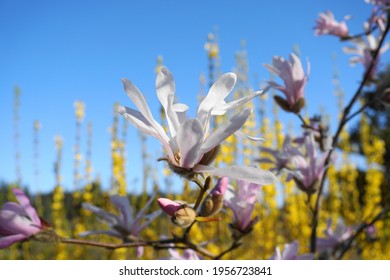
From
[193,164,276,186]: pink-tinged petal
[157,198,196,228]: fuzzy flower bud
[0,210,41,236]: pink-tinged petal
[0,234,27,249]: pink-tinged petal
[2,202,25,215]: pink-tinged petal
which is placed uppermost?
[193,164,276,186]: pink-tinged petal

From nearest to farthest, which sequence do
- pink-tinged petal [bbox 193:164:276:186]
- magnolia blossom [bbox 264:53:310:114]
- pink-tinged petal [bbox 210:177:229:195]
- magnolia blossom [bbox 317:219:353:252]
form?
pink-tinged petal [bbox 193:164:276:186], pink-tinged petal [bbox 210:177:229:195], magnolia blossom [bbox 264:53:310:114], magnolia blossom [bbox 317:219:353:252]

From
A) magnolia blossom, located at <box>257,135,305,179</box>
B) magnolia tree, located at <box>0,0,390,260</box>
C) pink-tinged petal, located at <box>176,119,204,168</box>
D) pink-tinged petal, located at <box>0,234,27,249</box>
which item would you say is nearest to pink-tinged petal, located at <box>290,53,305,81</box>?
magnolia tree, located at <box>0,0,390,260</box>

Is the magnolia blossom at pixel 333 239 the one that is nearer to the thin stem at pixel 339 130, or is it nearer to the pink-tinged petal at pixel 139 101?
the thin stem at pixel 339 130

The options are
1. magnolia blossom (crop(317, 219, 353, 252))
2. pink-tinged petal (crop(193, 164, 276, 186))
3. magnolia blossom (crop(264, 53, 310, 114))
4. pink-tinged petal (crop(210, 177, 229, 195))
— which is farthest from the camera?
magnolia blossom (crop(317, 219, 353, 252))

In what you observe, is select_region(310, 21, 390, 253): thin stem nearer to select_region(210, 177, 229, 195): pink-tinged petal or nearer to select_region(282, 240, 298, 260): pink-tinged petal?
select_region(282, 240, 298, 260): pink-tinged petal

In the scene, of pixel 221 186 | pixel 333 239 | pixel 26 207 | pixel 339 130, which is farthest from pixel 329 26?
pixel 26 207

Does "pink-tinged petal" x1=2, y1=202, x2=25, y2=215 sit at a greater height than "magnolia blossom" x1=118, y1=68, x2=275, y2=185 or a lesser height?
lesser
